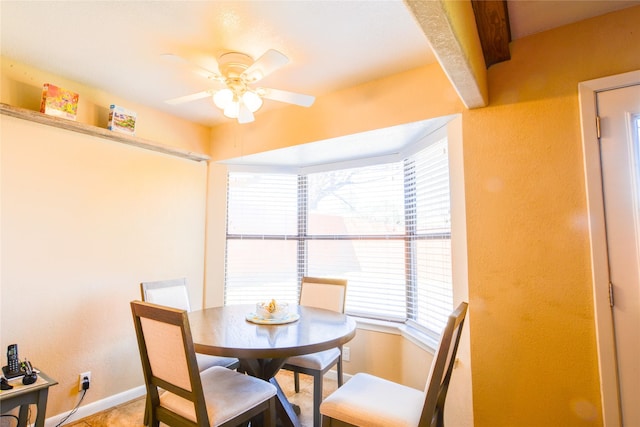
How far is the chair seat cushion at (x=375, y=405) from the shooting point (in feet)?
4.65

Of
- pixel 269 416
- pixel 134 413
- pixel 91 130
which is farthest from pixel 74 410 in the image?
pixel 91 130

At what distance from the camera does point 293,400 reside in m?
2.55

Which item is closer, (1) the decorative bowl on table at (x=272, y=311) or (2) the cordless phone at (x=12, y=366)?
(2) the cordless phone at (x=12, y=366)

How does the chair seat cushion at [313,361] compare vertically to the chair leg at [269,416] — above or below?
above

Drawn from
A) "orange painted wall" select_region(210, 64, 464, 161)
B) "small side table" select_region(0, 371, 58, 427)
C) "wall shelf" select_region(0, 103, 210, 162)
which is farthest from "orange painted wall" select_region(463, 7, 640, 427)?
"wall shelf" select_region(0, 103, 210, 162)

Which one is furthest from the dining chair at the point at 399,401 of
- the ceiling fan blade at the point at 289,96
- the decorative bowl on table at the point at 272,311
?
the ceiling fan blade at the point at 289,96

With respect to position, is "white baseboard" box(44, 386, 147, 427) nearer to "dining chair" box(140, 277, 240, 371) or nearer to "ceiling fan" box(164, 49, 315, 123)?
"dining chair" box(140, 277, 240, 371)

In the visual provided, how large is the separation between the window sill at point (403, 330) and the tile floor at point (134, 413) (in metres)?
0.61

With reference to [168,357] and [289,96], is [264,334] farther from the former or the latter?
[289,96]

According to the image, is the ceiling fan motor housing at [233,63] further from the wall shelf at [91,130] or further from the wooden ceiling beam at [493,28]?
the wooden ceiling beam at [493,28]

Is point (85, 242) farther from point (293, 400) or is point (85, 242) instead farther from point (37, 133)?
point (293, 400)

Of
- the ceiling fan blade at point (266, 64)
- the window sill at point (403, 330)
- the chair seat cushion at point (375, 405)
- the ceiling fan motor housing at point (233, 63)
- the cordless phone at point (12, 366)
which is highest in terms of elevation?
the ceiling fan motor housing at point (233, 63)

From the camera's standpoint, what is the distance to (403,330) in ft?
8.50

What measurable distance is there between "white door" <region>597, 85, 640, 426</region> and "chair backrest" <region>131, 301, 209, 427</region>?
192 cm
